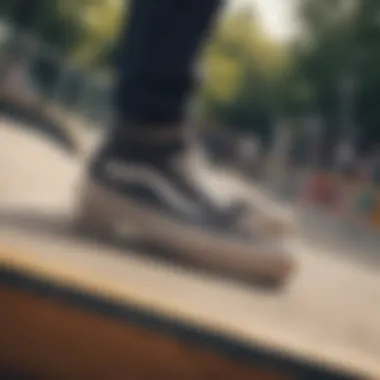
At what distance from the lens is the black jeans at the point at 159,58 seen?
609 mm

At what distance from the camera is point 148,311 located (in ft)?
1.78

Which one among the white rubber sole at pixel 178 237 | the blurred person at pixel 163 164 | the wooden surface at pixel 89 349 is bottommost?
the wooden surface at pixel 89 349

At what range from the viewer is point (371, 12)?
598 millimetres

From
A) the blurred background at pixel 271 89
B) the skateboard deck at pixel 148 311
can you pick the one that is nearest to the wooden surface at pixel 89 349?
the skateboard deck at pixel 148 311

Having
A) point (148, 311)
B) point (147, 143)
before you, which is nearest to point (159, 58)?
point (147, 143)

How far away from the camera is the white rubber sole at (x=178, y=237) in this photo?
0.61m

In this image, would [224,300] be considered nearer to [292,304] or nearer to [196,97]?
[292,304]

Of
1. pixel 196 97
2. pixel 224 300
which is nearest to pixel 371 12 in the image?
pixel 196 97

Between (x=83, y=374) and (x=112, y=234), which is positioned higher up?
(x=112, y=234)

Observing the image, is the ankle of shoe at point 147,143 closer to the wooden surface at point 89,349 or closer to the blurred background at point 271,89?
the blurred background at point 271,89

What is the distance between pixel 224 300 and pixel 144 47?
0.72 feet

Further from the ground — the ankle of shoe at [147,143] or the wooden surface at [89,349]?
the ankle of shoe at [147,143]

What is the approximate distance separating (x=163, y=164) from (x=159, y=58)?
89mm

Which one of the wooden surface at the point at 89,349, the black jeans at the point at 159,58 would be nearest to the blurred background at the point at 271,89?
the black jeans at the point at 159,58
